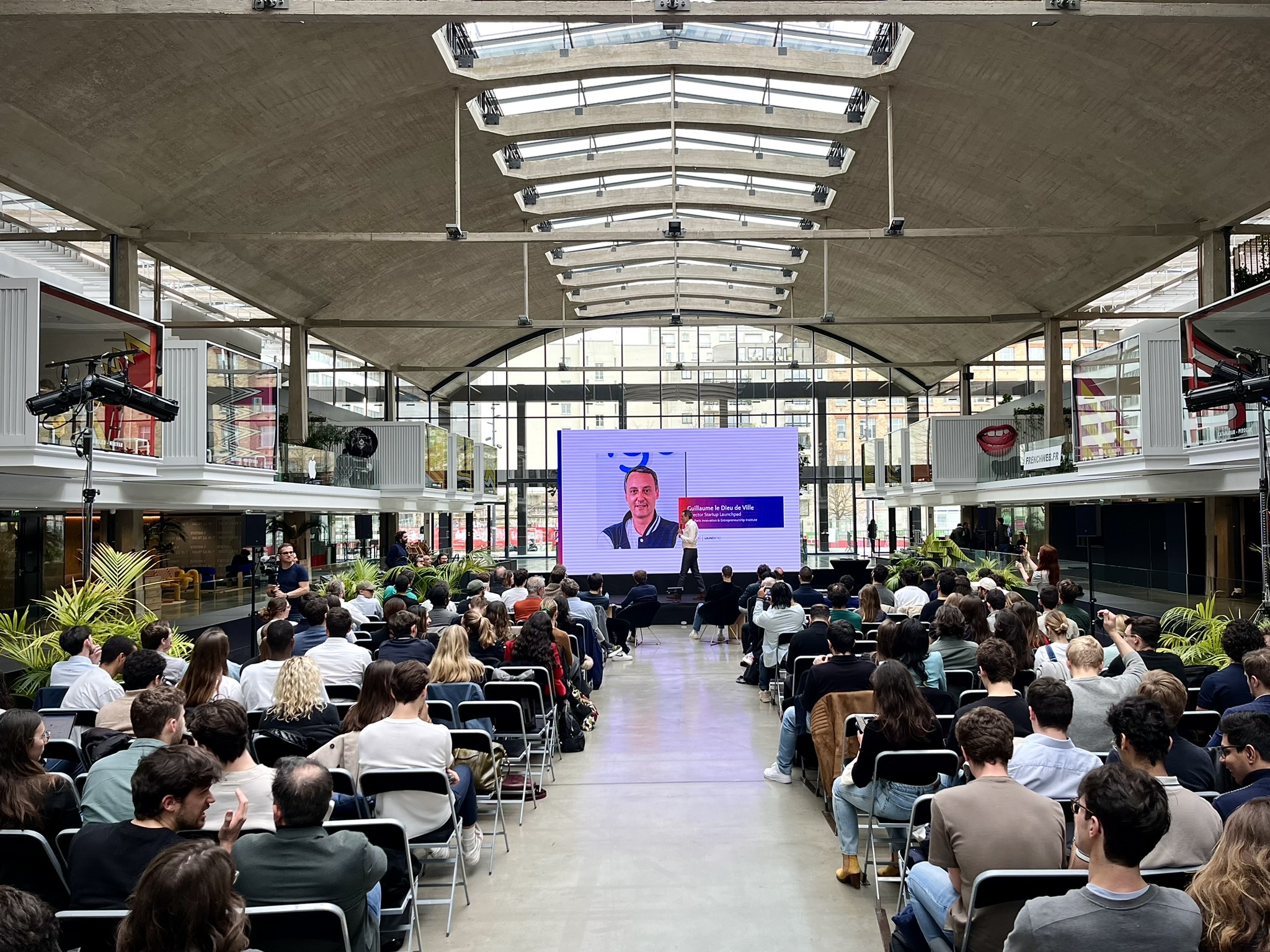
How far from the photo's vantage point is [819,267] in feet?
80.8

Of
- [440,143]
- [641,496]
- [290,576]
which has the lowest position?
[290,576]

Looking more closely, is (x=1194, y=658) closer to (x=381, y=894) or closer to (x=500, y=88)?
(x=381, y=894)

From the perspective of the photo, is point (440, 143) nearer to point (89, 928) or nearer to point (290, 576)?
point (290, 576)

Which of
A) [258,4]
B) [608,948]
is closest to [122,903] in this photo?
[608,948]

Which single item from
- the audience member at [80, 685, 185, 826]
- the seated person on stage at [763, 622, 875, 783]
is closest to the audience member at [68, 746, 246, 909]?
the audience member at [80, 685, 185, 826]

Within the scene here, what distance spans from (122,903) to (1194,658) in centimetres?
833

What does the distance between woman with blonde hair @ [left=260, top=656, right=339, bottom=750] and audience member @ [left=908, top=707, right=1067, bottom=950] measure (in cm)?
300

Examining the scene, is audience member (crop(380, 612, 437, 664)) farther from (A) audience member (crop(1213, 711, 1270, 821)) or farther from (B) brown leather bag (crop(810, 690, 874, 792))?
(A) audience member (crop(1213, 711, 1270, 821))

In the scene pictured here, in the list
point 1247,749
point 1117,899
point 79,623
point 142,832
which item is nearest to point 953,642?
point 1247,749

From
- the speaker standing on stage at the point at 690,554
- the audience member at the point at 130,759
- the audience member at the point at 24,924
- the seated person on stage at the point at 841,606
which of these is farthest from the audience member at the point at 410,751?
the speaker standing on stage at the point at 690,554

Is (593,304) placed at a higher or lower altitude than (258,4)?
higher

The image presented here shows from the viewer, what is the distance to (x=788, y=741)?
6871mm

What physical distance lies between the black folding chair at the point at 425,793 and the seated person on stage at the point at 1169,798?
255 centimetres

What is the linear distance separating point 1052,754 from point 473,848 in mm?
2996
